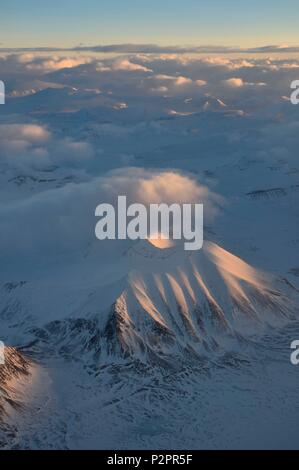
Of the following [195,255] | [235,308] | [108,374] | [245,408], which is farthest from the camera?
[195,255]

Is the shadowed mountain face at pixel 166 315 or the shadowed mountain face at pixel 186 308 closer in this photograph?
the shadowed mountain face at pixel 166 315

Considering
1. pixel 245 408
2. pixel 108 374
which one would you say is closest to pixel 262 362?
pixel 245 408

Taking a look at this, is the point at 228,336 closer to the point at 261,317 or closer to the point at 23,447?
the point at 261,317

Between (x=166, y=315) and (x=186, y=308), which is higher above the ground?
(x=186, y=308)

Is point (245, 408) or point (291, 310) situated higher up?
point (291, 310)

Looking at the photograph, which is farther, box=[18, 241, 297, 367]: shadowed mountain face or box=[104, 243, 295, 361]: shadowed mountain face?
box=[104, 243, 295, 361]: shadowed mountain face

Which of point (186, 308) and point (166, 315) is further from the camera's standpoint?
point (186, 308)

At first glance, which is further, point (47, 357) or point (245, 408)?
point (47, 357)
